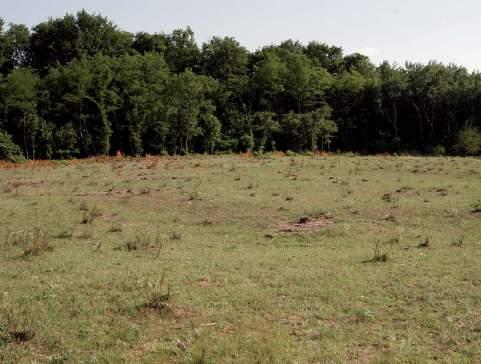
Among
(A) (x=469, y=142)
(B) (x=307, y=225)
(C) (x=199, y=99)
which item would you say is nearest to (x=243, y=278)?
(B) (x=307, y=225)

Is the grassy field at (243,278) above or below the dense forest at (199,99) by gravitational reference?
below

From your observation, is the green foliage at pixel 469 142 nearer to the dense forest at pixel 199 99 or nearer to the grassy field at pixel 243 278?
the dense forest at pixel 199 99

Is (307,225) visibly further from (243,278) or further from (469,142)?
(469,142)

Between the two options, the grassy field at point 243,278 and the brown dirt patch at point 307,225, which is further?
the brown dirt patch at point 307,225

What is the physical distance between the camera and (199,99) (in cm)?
5769

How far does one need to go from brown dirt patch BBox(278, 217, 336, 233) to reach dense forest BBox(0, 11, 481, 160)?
39.1m

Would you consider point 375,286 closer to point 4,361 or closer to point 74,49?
point 4,361

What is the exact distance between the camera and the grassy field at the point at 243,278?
6762mm

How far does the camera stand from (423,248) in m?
12.4

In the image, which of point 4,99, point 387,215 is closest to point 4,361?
point 387,215

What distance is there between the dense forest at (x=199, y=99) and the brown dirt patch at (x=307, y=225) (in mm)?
39086

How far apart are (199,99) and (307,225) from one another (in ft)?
144

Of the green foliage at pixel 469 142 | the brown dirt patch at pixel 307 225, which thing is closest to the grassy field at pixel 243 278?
the brown dirt patch at pixel 307 225

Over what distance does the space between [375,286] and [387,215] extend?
7.83 m
